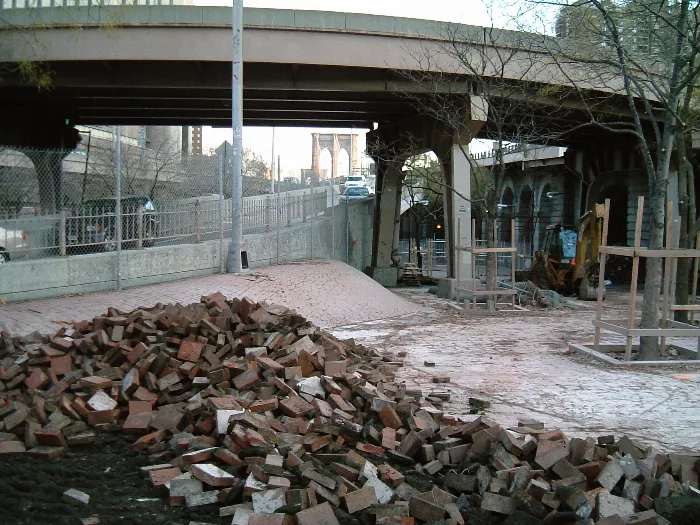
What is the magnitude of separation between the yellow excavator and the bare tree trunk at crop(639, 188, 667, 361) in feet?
26.7

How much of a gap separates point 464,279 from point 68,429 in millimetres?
18492

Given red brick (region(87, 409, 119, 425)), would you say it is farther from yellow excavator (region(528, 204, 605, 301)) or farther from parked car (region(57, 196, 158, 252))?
yellow excavator (region(528, 204, 605, 301))

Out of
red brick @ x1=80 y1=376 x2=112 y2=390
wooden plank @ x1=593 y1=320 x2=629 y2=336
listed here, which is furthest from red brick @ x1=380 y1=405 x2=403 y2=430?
wooden plank @ x1=593 y1=320 x2=629 y2=336

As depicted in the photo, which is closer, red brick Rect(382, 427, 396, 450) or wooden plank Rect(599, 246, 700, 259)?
red brick Rect(382, 427, 396, 450)

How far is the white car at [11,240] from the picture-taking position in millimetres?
12828

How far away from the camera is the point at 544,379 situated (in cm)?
970

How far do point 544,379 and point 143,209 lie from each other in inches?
382

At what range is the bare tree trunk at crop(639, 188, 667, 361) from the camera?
1111cm

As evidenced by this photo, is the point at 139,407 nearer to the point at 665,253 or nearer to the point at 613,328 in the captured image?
the point at 613,328

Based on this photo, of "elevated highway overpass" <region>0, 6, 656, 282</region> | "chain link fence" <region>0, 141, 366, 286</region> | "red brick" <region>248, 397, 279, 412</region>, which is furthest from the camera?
"elevated highway overpass" <region>0, 6, 656, 282</region>

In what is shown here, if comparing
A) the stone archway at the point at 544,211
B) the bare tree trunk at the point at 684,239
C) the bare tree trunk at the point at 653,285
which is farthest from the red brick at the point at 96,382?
the stone archway at the point at 544,211

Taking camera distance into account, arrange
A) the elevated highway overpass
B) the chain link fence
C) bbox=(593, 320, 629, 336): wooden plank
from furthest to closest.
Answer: the elevated highway overpass → the chain link fence → bbox=(593, 320, 629, 336): wooden plank

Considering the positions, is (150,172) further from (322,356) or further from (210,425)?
(210,425)

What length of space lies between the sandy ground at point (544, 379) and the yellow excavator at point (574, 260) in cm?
735
